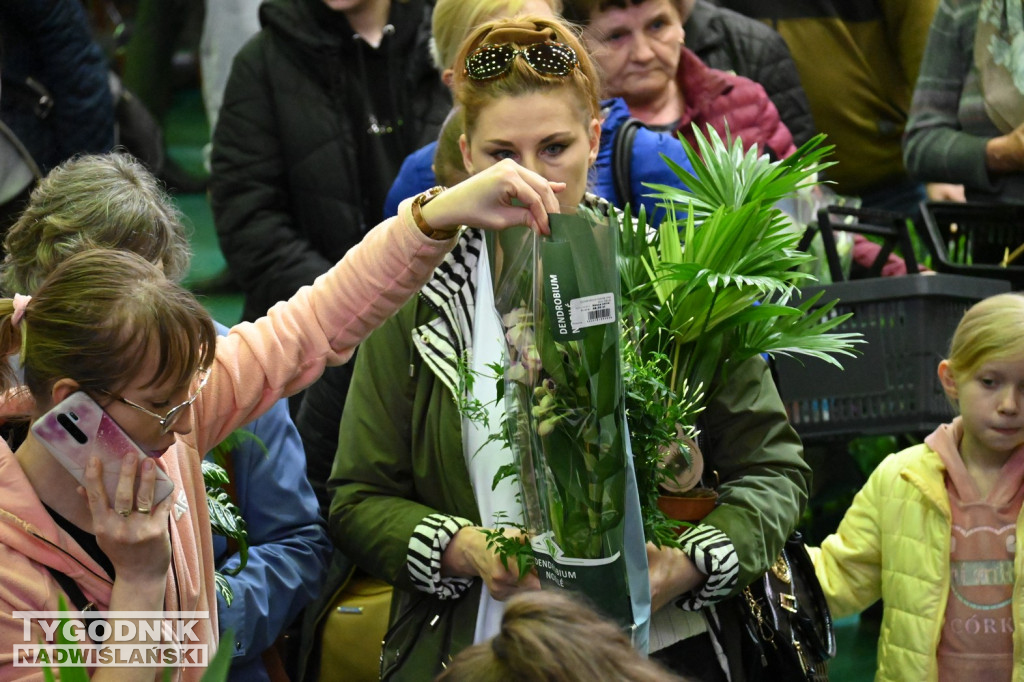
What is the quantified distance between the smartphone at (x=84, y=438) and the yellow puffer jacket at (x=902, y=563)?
1838mm

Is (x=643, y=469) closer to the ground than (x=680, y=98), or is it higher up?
closer to the ground

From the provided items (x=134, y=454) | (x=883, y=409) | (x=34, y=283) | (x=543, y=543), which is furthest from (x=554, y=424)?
(x=883, y=409)

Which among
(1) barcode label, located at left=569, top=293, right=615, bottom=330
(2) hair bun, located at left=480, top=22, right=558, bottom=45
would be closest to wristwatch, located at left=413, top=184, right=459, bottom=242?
(1) barcode label, located at left=569, top=293, right=615, bottom=330

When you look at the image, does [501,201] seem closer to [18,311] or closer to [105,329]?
[105,329]

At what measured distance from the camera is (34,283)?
2658 mm

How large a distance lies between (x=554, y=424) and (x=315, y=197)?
2.45 m

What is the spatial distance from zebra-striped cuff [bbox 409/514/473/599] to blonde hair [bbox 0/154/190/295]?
690mm

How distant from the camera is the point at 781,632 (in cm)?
277

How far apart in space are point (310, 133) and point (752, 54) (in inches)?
66.5

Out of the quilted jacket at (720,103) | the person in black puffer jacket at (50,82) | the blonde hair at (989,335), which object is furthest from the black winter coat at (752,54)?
the person in black puffer jacket at (50,82)

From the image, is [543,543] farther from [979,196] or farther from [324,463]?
[979,196]

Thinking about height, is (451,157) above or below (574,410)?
above

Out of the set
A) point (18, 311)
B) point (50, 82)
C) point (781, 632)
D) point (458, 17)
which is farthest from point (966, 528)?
point (50, 82)

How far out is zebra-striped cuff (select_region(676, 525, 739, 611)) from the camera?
2572mm
